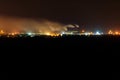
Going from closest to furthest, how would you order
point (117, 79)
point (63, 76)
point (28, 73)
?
point (117, 79)
point (63, 76)
point (28, 73)

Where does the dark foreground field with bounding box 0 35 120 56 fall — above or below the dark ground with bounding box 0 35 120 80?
below

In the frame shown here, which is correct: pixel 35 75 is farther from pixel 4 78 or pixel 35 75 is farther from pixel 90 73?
pixel 90 73

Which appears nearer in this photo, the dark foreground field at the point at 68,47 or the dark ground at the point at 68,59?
the dark ground at the point at 68,59

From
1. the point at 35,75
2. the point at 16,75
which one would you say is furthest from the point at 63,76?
the point at 16,75

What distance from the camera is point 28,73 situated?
19719mm

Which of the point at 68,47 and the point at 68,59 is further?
the point at 68,47

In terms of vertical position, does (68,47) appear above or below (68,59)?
below

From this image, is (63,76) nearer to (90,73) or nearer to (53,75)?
(53,75)

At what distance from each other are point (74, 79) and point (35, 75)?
293 cm

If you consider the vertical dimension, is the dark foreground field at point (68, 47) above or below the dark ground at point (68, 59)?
below

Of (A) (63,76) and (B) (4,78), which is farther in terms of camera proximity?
(A) (63,76)

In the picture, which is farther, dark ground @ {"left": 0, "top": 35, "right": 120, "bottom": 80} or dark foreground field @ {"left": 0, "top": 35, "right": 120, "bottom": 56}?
dark foreground field @ {"left": 0, "top": 35, "right": 120, "bottom": 56}

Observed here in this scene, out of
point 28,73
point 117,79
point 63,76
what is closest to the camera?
point 117,79

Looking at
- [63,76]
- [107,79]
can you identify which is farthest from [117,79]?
[63,76]
